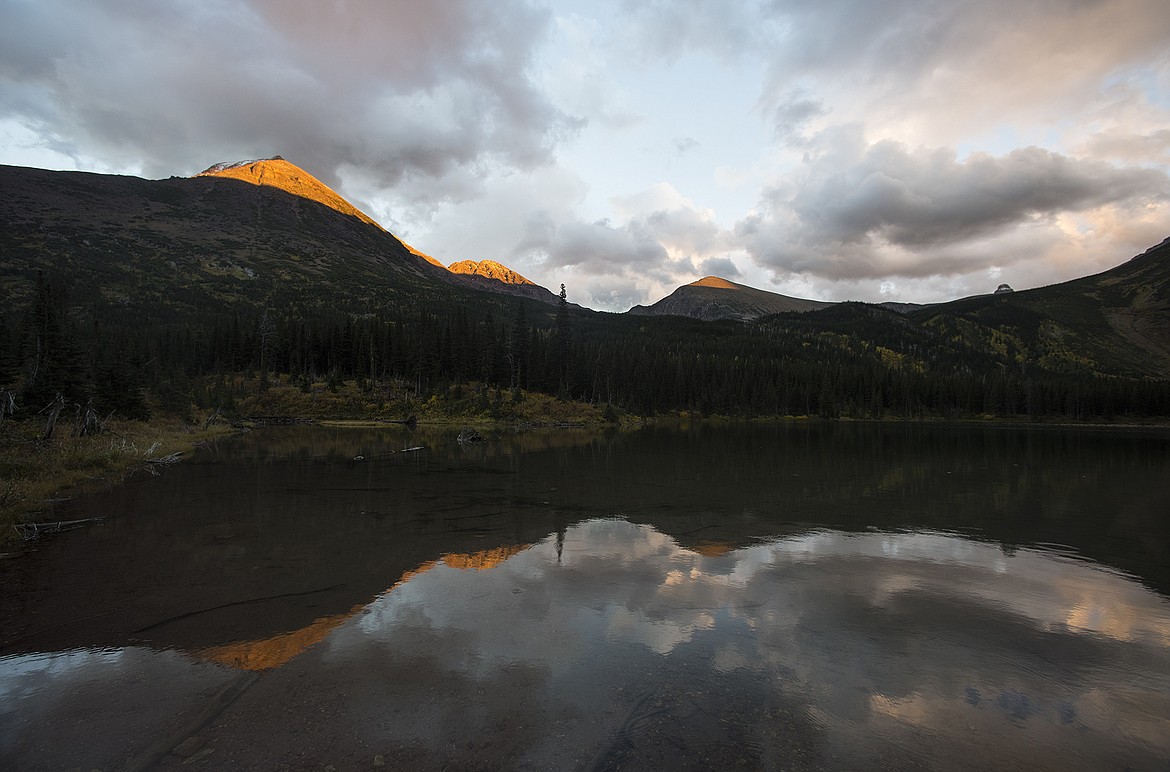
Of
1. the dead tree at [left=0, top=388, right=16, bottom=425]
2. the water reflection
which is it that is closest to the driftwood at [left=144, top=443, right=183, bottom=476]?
the dead tree at [left=0, top=388, right=16, bottom=425]

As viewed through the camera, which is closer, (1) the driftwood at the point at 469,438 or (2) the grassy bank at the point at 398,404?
(1) the driftwood at the point at 469,438

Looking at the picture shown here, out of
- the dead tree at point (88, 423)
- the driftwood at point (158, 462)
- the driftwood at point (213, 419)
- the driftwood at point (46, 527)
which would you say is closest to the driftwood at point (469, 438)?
the driftwood at point (158, 462)

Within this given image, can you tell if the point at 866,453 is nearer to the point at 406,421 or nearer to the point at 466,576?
the point at 466,576

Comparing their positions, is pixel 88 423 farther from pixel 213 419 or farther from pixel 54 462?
pixel 213 419

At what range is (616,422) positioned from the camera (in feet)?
341

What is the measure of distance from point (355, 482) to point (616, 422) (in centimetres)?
7613

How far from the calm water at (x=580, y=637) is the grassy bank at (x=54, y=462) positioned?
5.64 ft

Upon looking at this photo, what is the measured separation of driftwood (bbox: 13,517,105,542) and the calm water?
28.6 inches

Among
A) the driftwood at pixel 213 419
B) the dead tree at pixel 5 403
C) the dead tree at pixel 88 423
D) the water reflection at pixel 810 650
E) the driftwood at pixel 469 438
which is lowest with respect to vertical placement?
the driftwood at pixel 469 438

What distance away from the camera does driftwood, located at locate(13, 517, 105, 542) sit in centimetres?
1700

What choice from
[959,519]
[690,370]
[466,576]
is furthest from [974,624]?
[690,370]

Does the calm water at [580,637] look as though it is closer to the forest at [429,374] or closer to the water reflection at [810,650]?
the water reflection at [810,650]

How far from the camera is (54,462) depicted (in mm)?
26312

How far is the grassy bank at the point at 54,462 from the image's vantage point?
19141mm
